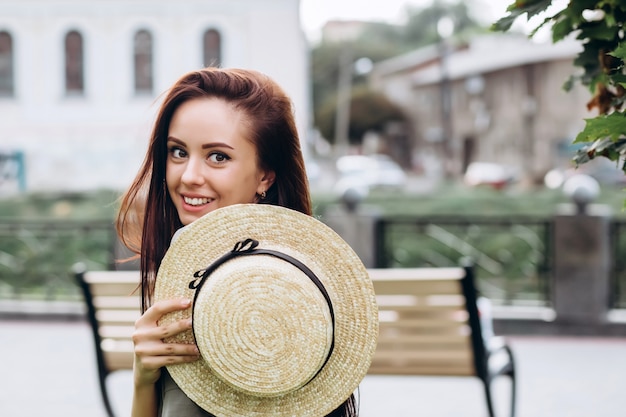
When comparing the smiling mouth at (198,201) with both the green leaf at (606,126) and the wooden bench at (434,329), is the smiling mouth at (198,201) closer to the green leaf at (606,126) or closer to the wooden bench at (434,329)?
the green leaf at (606,126)

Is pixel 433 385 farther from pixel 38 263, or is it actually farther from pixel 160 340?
pixel 38 263

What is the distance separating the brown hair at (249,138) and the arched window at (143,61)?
3017cm

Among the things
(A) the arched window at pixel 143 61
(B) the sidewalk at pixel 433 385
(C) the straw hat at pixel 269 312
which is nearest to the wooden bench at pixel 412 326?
(B) the sidewalk at pixel 433 385

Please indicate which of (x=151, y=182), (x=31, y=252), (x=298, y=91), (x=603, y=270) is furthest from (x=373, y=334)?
(x=298, y=91)

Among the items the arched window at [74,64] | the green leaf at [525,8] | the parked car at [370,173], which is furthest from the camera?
the parked car at [370,173]

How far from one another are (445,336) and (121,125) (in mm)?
27926

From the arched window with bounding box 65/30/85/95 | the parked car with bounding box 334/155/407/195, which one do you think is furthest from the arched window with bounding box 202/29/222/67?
the parked car with bounding box 334/155/407/195

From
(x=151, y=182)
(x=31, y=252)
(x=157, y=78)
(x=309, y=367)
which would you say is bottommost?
(x=31, y=252)

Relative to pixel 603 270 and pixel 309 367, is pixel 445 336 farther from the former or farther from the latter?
pixel 603 270

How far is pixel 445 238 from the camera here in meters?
10.2

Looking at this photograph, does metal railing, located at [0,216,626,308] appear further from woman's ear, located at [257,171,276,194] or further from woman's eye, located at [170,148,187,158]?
woman's eye, located at [170,148,187,158]

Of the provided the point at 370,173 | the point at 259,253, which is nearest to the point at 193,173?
the point at 259,253

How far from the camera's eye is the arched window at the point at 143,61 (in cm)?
3155

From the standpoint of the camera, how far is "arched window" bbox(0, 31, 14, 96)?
32031 millimetres
